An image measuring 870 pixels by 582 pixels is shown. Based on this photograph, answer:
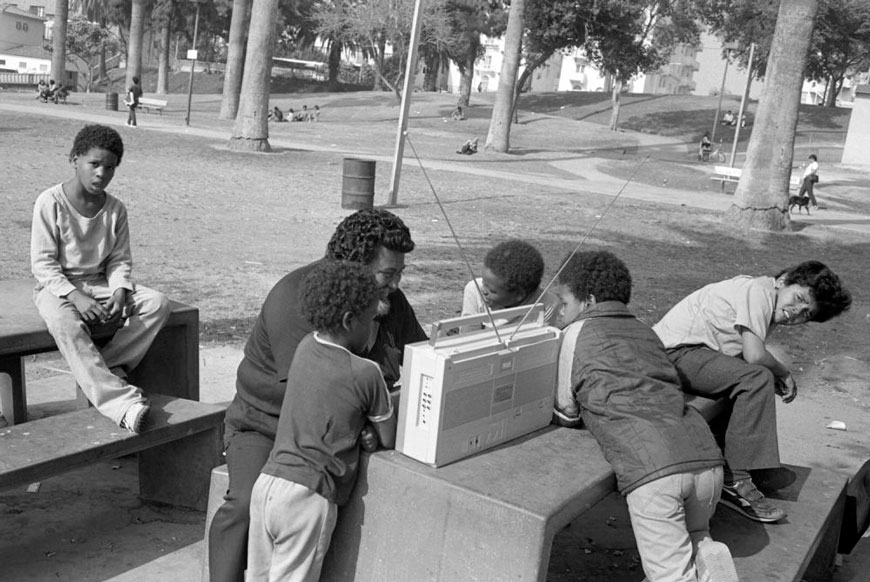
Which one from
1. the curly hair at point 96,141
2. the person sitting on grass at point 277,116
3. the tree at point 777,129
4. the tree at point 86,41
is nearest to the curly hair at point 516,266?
the curly hair at point 96,141

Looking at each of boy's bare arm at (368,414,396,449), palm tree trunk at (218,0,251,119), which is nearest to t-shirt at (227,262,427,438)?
boy's bare arm at (368,414,396,449)

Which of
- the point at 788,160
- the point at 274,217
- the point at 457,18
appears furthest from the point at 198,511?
the point at 457,18

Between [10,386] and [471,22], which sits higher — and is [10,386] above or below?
below

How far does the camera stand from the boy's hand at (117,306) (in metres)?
4.32

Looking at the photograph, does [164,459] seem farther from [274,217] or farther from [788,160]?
[788,160]

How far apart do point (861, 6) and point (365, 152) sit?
35832mm

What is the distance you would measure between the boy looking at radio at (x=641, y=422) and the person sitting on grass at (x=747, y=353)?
56 centimetres

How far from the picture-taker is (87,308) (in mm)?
4195

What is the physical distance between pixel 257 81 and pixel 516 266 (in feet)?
62.2

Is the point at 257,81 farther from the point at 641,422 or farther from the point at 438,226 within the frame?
the point at 641,422

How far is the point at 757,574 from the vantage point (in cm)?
329

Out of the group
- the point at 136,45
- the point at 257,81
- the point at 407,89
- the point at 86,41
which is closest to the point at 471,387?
the point at 407,89

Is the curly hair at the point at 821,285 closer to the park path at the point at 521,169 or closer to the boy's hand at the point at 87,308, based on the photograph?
the boy's hand at the point at 87,308

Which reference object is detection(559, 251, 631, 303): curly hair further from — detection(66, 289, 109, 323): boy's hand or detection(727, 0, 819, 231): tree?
detection(727, 0, 819, 231): tree
